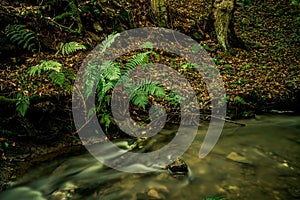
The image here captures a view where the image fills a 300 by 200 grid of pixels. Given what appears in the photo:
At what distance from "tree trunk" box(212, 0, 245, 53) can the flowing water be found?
3.95 meters

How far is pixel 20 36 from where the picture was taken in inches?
228

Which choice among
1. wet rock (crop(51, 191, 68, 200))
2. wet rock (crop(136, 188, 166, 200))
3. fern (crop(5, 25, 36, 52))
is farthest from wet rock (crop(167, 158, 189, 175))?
fern (crop(5, 25, 36, 52))

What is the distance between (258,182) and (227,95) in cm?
262

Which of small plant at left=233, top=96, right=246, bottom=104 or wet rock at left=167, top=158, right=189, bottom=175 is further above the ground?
small plant at left=233, top=96, right=246, bottom=104

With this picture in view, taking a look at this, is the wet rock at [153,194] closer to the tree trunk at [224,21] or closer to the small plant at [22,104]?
the small plant at [22,104]

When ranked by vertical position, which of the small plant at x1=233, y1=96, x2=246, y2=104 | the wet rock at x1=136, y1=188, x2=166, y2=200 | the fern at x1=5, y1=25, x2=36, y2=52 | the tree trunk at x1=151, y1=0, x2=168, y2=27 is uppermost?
the tree trunk at x1=151, y1=0, x2=168, y2=27

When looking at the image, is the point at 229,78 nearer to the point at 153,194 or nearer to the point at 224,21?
the point at 224,21

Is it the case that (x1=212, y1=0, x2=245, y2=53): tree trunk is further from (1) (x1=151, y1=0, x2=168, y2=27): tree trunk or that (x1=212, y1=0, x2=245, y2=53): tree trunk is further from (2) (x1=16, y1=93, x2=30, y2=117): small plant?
(2) (x1=16, y1=93, x2=30, y2=117): small plant

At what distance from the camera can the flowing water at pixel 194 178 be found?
3473 millimetres

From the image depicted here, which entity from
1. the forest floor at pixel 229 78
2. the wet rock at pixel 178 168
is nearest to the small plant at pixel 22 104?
the forest floor at pixel 229 78

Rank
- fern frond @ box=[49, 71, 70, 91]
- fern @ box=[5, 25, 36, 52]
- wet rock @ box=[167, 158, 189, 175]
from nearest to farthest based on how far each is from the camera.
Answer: wet rock @ box=[167, 158, 189, 175]
fern frond @ box=[49, 71, 70, 91]
fern @ box=[5, 25, 36, 52]

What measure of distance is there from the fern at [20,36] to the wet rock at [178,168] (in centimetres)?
383

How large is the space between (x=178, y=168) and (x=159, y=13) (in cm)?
528

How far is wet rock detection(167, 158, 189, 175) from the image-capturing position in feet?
12.7
